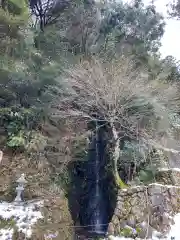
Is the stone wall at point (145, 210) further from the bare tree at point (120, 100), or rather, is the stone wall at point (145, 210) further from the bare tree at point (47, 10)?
the bare tree at point (47, 10)

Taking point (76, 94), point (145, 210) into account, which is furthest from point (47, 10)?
point (145, 210)

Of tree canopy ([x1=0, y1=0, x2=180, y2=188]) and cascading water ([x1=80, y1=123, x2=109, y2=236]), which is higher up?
Answer: tree canopy ([x1=0, y1=0, x2=180, y2=188])

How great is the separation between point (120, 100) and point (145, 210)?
9.84ft

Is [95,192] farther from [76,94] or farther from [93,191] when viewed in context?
[76,94]

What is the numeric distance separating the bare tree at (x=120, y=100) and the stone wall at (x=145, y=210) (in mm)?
1398

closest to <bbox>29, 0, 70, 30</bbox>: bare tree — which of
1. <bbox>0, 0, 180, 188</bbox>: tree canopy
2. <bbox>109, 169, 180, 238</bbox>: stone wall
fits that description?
<bbox>0, 0, 180, 188</bbox>: tree canopy

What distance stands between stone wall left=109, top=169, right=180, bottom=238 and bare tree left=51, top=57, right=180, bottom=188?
140 centimetres

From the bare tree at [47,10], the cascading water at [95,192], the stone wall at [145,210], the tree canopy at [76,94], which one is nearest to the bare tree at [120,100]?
the tree canopy at [76,94]

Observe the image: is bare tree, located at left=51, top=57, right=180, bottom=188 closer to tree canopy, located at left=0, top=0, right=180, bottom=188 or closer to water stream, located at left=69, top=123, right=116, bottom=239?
tree canopy, located at left=0, top=0, right=180, bottom=188

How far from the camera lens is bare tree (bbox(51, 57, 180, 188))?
6.56 metres

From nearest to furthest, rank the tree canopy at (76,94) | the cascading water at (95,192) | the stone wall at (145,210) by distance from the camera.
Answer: the stone wall at (145,210) < the tree canopy at (76,94) < the cascading water at (95,192)

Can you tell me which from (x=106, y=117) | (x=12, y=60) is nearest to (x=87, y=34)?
(x=12, y=60)

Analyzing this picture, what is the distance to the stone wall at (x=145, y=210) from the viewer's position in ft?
15.5

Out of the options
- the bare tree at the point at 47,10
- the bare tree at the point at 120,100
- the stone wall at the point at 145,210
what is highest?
the bare tree at the point at 47,10
